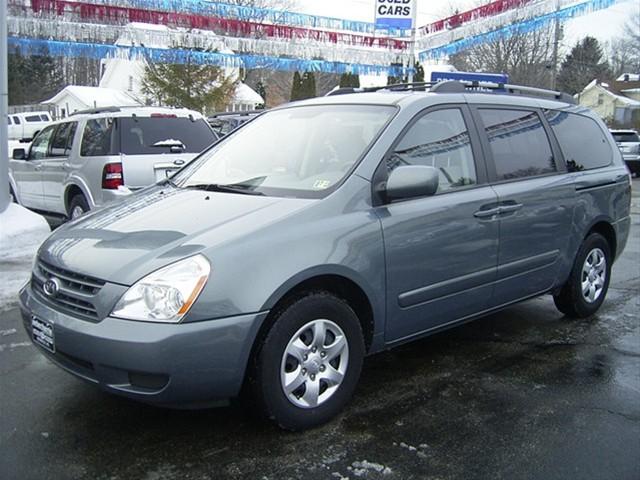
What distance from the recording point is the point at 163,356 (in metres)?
2.79

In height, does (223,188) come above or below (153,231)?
above

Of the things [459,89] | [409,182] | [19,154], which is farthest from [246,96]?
[409,182]

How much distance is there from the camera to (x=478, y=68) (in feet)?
119

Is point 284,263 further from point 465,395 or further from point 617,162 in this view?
point 617,162

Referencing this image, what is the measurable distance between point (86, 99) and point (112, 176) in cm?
3800

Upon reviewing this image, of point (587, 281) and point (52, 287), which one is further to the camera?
point (587, 281)

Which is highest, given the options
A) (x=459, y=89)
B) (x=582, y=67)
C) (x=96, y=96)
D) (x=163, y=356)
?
(x=582, y=67)

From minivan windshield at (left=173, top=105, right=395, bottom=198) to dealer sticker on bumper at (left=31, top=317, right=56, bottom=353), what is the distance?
129 centimetres

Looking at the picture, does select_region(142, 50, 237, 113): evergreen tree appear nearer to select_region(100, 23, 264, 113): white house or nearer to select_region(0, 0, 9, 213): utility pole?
select_region(100, 23, 264, 113): white house

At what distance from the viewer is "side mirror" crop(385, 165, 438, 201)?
11.6 ft

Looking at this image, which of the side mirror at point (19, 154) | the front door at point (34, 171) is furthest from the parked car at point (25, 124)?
the side mirror at point (19, 154)

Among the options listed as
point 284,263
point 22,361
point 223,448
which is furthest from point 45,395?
point 284,263

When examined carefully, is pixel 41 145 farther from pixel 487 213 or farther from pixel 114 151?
pixel 487 213

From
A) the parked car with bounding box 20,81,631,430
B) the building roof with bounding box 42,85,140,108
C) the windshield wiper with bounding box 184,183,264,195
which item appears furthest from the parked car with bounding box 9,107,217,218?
the building roof with bounding box 42,85,140,108
